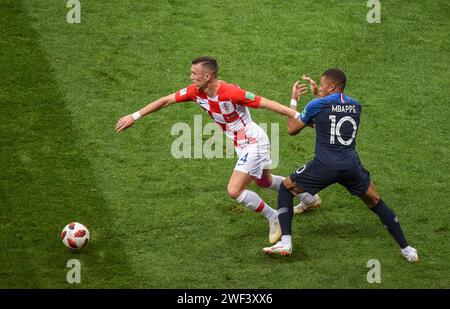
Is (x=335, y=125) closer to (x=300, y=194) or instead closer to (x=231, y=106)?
(x=231, y=106)

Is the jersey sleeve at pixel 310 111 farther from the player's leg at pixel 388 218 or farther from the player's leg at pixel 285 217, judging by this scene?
the player's leg at pixel 388 218

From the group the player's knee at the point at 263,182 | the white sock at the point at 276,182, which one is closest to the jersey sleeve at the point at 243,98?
the player's knee at the point at 263,182

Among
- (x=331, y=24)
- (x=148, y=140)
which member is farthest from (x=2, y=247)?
(x=331, y=24)

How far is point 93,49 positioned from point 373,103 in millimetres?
4793

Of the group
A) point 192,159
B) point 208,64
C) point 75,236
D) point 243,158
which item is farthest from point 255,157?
Result: point 75,236

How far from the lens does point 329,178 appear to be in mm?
10547

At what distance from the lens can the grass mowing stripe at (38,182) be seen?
10664 millimetres

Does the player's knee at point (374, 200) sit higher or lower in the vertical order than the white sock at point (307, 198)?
higher

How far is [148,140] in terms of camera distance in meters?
13.5

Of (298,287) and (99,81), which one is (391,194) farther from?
(99,81)

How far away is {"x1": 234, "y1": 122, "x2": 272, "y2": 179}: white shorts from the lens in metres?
11.0

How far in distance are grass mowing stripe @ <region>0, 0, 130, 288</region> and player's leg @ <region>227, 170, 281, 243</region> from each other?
62.2 inches

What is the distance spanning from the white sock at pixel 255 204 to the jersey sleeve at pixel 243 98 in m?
1.09

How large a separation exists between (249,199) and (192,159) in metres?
2.29
